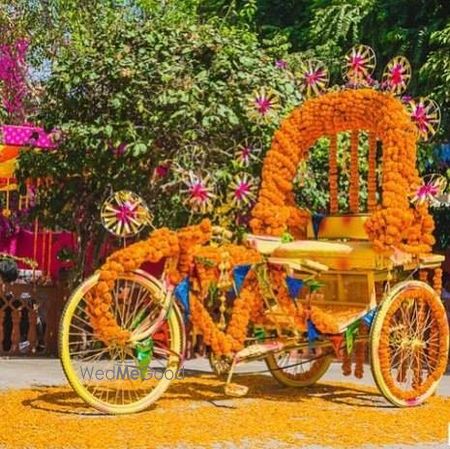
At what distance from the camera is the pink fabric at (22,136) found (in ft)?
37.6

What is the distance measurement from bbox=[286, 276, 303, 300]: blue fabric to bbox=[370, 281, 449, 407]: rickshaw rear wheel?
71cm

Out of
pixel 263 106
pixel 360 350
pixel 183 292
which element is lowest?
pixel 360 350

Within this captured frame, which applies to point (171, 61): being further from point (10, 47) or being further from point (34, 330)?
point (10, 47)

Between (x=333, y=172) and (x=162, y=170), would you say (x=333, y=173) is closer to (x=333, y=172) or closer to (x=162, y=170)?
(x=333, y=172)

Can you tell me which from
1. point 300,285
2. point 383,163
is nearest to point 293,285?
point 300,285

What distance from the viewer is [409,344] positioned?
769 centimetres

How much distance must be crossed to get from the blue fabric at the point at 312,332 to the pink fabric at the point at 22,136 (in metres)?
5.04

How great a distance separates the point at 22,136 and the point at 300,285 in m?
5.48

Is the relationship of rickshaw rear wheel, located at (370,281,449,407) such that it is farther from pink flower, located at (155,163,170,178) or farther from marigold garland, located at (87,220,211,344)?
pink flower, located at (155,163,170,178)

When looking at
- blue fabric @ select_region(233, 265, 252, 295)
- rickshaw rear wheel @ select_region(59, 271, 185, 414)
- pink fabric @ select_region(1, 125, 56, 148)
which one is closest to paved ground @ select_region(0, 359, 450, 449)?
rickshaw rear wheel @ select_region(59, 271, 185, 414)

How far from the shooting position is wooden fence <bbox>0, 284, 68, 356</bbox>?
11.6 meters

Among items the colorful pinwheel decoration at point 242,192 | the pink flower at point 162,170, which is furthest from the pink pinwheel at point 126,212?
the pink flower at point 162,170

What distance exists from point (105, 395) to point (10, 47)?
551 inches

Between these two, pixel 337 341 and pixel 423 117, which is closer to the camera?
pixel 337 341
